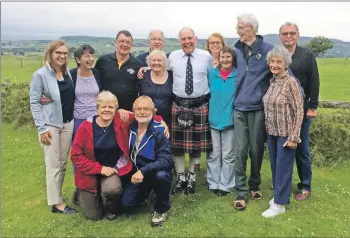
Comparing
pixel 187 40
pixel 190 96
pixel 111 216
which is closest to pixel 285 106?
pixel 190 96

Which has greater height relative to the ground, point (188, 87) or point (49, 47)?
point (49, 47)

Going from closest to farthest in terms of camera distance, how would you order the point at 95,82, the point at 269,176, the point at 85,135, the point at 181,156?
the point at 85,135 < the point at 95,82 < the point at 181,156 < the point at 269,176

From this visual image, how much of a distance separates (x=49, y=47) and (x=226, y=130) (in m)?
3.40

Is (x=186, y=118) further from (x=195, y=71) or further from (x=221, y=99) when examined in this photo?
(x=195, y=71)

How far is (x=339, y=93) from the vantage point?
2148 cm

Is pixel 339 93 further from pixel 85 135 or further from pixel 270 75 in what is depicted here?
pixel 85 135

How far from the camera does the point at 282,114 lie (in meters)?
5.79

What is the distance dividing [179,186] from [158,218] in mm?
1428

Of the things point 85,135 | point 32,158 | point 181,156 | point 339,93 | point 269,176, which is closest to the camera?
point 85,135

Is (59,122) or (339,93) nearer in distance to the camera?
(59,122)

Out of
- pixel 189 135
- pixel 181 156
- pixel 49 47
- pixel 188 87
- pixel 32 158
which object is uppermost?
pixel 49 47

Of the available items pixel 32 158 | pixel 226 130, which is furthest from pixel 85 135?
pixel 32 158

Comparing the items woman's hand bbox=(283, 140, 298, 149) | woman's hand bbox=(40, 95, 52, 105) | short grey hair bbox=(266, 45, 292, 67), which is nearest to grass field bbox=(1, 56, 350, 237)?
woman's hand bbox=(283, 140, 298, 149)

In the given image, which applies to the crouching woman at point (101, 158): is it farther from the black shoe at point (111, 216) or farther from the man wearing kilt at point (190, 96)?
the man wearing kilt at point (190, 96)
